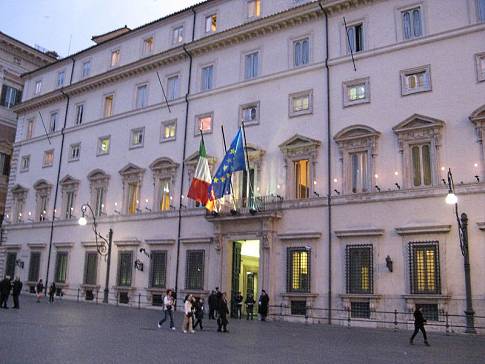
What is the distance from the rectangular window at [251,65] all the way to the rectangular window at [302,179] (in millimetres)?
6507

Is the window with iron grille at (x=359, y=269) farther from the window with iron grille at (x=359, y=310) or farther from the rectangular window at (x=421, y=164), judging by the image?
the rectangular window at (x=421, y=164)

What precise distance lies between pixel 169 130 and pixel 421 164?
16.4 m

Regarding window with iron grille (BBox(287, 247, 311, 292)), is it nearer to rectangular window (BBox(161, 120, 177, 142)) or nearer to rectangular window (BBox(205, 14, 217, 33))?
rectangular window (BBox(161, 120, 177, 142))

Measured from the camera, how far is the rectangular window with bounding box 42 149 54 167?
1655 inches

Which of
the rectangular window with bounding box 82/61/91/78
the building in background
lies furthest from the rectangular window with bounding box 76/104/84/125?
the rectangular window with bounding box 82/61/91/78

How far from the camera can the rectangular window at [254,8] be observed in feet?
106

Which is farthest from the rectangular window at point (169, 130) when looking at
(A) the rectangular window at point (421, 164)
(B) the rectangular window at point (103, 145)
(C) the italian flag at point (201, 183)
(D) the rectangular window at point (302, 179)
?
(A) the rectangular window at point (421, 164)

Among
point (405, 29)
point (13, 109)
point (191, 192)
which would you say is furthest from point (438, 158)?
point (13, 109)

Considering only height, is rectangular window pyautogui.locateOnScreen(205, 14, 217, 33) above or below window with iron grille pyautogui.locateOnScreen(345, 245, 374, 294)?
above

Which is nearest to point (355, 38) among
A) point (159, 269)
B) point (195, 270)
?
point (195, 270)

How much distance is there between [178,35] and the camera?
35.8 m

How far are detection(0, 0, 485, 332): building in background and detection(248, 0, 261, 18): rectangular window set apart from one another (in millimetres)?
81

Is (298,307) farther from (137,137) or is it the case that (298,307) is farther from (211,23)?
(211,23)

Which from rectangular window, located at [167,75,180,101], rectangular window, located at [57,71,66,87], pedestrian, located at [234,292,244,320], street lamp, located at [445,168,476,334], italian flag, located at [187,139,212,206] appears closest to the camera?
Answer: street lamp, located at [445,168,476,334]
